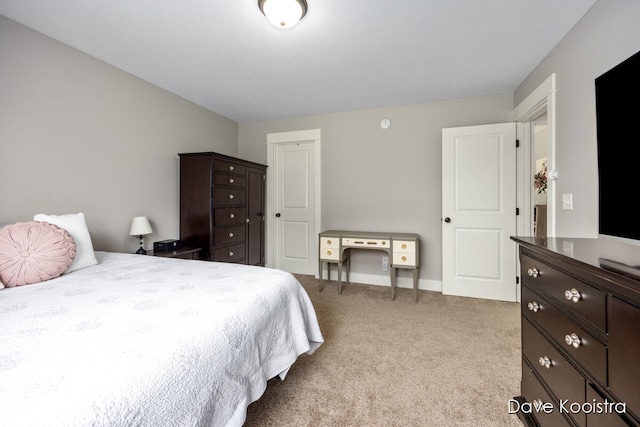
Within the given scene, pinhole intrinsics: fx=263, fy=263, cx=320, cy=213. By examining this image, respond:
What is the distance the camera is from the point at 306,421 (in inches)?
52.6

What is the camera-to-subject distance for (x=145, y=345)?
81cm

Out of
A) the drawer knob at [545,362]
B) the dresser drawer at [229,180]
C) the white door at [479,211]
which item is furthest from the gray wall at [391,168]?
the drawer knob at [545,362]

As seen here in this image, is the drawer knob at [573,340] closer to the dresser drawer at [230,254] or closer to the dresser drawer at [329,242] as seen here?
the dresser drawer at [329,242]

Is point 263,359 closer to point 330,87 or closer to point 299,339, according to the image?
point 299,339

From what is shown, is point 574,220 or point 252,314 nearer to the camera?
point 252,314

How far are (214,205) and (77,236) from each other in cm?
129

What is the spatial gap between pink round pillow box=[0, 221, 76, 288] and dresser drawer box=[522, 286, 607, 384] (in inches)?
96.9

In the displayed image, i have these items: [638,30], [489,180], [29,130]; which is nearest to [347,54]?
[638,30]

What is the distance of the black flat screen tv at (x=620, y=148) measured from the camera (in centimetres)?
104

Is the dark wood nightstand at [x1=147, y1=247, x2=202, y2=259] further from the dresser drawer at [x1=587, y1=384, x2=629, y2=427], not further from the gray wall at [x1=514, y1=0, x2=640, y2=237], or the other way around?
the gray wall at [x1=514, y1=0, x2=640, y2=237]

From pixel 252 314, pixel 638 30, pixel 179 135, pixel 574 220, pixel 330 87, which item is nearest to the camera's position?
pixel 252 314

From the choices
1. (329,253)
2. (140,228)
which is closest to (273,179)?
(329,253)

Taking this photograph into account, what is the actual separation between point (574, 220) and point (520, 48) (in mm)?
1452

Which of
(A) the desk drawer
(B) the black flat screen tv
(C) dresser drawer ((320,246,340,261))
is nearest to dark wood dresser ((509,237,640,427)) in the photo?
(B) the black flat screen tv
